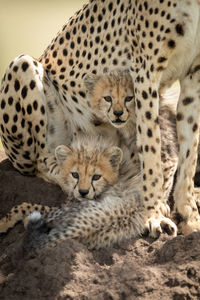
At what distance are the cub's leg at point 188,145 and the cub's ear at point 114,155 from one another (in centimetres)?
37

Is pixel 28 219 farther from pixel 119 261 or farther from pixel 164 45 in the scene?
pixel 164 45

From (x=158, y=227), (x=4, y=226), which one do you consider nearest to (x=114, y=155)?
(x=158, y=227)

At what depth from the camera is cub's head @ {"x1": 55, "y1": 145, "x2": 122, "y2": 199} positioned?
3770mm

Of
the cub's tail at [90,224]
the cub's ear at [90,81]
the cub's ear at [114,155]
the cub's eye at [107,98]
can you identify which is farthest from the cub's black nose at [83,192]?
the cub's ear at [90,81]

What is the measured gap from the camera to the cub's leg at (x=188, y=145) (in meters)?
3.78

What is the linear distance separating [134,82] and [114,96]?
243 millimetres

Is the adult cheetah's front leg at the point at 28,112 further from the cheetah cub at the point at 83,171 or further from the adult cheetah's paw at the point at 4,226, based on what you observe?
the adult cheetah's paw at the point at 4,226

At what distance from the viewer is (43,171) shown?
14.3 ft

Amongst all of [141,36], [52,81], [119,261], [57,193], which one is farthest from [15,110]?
[119,261]

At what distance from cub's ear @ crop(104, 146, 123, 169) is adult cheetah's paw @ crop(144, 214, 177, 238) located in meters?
0.50

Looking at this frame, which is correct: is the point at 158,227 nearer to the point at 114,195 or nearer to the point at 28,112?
the point at 114,195

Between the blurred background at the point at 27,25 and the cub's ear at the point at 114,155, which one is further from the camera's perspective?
the blurred background at the point at 27,25

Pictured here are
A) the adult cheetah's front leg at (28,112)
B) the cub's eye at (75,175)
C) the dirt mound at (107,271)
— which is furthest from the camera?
the adult cheetah's front leg at (28,112)

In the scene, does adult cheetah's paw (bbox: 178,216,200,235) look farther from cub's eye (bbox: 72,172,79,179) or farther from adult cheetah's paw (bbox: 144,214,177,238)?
cub's eye (bbox: 72,172,79,179)
